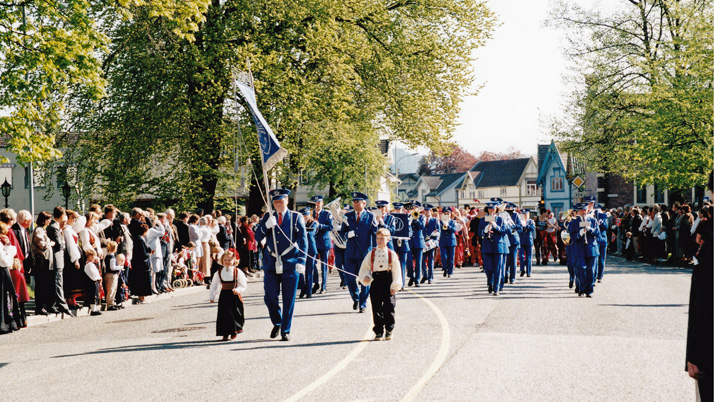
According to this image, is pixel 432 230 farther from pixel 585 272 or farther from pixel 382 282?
pixel 382 282

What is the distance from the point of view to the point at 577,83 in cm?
4166

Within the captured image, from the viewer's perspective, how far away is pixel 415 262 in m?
19.2

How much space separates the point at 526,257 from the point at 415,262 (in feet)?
13.4

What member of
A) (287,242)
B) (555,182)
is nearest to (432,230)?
(287,242)

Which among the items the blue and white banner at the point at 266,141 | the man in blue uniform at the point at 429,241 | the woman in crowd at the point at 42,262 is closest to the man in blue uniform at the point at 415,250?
the man in blue uniform at the point at 429,241

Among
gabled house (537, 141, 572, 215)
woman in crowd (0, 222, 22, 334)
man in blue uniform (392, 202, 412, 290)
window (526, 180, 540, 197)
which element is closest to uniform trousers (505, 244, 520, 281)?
man in blue uniform (392, 202, 412, 290)

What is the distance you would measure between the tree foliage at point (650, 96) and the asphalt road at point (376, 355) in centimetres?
1511

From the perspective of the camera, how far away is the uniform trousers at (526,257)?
70.6 feet

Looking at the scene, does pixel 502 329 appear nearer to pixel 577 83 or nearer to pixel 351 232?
pixel 351 232

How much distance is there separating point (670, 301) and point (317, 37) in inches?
618

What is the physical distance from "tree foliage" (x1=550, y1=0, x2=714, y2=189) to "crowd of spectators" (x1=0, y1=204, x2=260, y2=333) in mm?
17909

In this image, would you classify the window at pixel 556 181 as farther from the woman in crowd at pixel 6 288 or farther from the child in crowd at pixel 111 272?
the woman in crowd at pixel 6 288

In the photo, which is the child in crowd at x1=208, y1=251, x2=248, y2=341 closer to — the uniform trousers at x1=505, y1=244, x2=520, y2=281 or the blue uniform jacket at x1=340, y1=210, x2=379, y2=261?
the blue uniform jacket at x1=340, y1=210, x2=379, y2=261

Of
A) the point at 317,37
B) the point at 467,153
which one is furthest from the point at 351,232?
the point at 467,153
